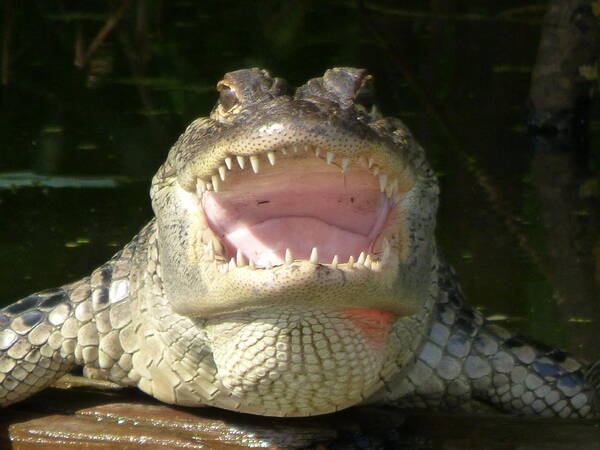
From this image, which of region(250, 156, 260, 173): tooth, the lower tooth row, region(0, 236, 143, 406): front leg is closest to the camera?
the lower tooth row

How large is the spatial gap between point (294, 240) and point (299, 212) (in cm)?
8

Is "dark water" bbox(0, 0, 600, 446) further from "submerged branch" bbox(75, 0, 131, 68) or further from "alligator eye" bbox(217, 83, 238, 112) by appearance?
"alligator eye" bbox(217, 83, 238, 112)

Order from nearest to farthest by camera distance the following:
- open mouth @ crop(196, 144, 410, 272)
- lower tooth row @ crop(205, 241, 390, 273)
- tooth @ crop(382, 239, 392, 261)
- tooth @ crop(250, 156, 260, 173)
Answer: lower tooth row @ crop(205, 241, 390, 273) → tooth @ crop(250, 156, 260, 173) → tooth @ crop(382, 239, 392, 261) → open mouth @ crop(196, 144, 410, 272)

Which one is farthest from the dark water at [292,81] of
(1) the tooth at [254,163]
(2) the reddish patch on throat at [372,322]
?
(1) the tooth at [254,163]

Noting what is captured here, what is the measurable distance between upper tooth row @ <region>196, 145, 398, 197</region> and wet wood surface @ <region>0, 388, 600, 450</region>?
825 millimetres

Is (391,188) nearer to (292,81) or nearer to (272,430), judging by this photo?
(272,430)

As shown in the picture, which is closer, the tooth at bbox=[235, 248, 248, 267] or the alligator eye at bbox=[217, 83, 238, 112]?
the tooth at bbox=[235, 248, 248, 267]

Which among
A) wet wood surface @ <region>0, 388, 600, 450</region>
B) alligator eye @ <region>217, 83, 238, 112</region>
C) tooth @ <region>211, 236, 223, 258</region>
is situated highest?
alligator eye @ <region>217, 83, 238, 112</region>

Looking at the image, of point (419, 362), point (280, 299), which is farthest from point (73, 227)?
point (280, 299)

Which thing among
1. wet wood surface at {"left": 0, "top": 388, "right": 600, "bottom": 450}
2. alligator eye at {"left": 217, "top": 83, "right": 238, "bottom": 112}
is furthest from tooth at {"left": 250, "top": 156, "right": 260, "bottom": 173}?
wet wood surface at {"left": 0, "top": 388, "right": 600, "bottom": 450}

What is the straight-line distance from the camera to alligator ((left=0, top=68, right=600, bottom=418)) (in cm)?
287

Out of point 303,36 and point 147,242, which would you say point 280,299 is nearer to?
point 147,242

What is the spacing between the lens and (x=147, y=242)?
3.83 meters

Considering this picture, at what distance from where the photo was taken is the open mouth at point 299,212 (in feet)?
10.2
